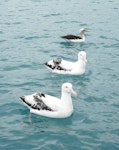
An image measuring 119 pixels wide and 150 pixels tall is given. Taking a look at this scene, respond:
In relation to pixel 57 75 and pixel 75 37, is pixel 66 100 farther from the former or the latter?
pixel 75 37

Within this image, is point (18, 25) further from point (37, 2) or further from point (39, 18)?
point (37, 2)

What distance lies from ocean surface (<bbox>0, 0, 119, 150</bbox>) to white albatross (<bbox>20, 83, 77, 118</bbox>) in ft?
0.87

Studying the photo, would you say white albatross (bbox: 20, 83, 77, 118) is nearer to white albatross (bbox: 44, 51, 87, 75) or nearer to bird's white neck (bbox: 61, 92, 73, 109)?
bird's white neck (bbox: 61, 92, 73, 109)

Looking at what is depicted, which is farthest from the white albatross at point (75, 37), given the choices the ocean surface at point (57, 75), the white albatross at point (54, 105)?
the white albatross at point (54, 105)

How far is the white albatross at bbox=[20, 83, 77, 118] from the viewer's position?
50.7 ft

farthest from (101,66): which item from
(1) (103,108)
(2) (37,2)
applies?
(2) (37,2)

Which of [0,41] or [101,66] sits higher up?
[0,41]

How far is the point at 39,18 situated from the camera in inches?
1185

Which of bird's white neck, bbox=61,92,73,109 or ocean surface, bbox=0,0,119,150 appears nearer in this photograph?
ocean surface, bbox=0,0,119,150

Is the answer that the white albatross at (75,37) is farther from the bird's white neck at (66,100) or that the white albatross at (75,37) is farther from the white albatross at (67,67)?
the bird's white neck at (66,100)

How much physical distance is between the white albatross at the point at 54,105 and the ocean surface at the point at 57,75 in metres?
0.26

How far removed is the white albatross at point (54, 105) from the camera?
50.7 feet

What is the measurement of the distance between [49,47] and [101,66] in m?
4.27

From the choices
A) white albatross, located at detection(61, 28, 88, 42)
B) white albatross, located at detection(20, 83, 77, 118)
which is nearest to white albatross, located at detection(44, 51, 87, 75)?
white albatross, located at detection(20, 83, 77, 118)
